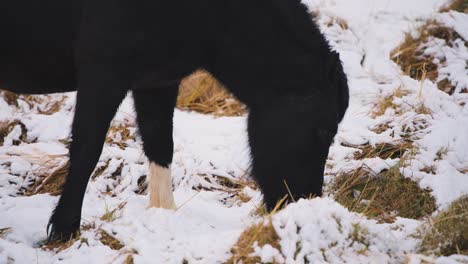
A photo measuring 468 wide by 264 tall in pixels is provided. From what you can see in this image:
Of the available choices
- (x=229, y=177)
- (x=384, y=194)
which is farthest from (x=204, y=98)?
(x=384, y=194)

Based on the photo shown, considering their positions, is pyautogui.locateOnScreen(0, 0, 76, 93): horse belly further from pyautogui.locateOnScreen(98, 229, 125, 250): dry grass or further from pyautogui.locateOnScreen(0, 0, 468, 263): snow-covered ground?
pyautogui.locateOnScreen(98, 229, 125, 250): dry grass

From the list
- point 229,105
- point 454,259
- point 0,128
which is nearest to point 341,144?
point 229,105

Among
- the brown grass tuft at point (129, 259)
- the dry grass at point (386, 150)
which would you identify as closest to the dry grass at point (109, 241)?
the brown grass tuft at point (129, 259)

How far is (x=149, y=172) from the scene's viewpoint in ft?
12.1

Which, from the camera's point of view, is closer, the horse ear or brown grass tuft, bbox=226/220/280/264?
brown grass tuft, bbox=226/220/280/264

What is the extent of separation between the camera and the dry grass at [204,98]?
17.7ft

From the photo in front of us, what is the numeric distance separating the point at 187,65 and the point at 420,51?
12.2ft

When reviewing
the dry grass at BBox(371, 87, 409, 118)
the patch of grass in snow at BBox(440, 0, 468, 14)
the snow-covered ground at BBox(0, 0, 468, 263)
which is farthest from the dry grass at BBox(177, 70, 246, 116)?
the patch of grass in snow at BBox(440, 0, 468, 14)

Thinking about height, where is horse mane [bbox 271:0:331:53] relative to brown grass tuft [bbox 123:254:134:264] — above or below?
above

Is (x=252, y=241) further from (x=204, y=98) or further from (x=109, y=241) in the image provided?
(x=204, y=98)

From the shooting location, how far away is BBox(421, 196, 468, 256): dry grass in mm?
2344

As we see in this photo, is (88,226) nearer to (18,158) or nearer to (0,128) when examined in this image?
(18,158)

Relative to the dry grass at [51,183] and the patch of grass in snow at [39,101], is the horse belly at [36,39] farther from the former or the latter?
the patch of grass in snow at [39,101]

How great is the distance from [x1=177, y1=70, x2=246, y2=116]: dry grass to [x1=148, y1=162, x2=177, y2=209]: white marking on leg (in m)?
1.73
